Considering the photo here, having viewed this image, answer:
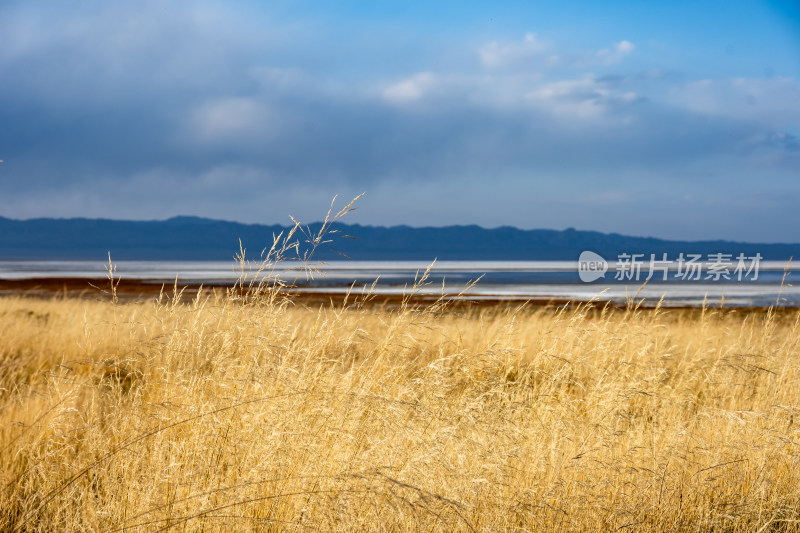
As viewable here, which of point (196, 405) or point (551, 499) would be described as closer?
point (551, 499)

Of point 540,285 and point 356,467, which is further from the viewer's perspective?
point 540,285

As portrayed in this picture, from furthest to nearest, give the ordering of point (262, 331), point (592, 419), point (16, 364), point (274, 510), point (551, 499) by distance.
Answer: point (16, 364) → point (262, 331) → point (592, 419) → point (551, 499) → point (274, 510)

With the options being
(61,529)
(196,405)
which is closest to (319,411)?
(196,405)

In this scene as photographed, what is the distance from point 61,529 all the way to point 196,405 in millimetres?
1063

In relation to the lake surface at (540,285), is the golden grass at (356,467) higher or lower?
higher

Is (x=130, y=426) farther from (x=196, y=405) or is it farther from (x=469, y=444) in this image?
(x=469, y=444)

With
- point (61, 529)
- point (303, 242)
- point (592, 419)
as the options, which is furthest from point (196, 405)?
point (592, 419)

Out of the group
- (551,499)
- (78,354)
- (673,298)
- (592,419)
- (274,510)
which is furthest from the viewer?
(673,298)

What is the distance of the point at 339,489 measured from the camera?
3789mm

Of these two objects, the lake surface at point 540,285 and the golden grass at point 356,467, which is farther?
the lake surface at point 540,285

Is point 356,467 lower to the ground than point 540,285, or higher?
higher

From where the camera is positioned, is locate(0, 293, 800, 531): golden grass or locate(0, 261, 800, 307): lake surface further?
locate(0, 261, 800, 307): lake surface

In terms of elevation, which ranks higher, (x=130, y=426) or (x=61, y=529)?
(x=130, y=426)

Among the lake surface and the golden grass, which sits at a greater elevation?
the golden grass
